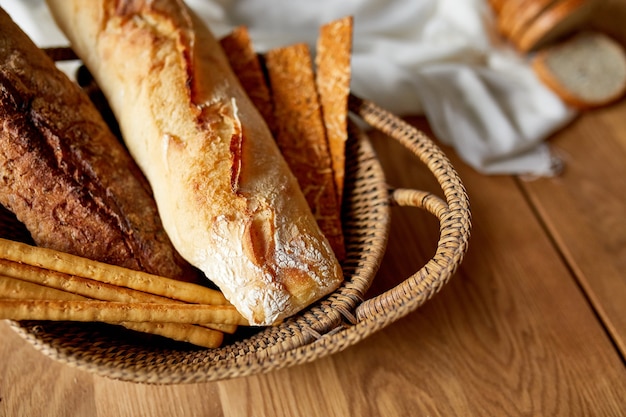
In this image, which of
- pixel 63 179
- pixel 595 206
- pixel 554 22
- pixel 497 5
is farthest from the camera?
pixel 497 5

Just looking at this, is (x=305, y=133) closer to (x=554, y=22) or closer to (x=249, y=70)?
(x=249, y=70)

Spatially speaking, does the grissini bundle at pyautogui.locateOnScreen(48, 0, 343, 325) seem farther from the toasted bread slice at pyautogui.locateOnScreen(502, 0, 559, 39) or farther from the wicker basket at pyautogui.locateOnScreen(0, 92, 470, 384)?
the toasted bread slice at pyautogui.locateOnScreen(502, 0, 559, 39)

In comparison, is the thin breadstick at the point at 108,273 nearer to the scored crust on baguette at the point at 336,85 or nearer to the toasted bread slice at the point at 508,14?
the scored crust on baguette at the point at 336,85

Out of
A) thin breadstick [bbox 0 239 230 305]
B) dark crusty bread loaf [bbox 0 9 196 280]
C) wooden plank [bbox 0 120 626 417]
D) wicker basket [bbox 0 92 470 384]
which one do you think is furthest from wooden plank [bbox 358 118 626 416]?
dark crusty bread loaf [bbox 0 9 196 280]

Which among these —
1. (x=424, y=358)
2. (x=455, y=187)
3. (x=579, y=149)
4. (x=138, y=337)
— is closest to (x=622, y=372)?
(x=424, y=358)

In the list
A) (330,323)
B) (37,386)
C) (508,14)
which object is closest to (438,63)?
(508,14)

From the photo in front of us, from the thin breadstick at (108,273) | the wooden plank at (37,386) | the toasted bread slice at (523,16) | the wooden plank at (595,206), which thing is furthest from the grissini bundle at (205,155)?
the toasted bread slice at (523,16)

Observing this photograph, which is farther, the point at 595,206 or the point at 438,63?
the point at 438,63
